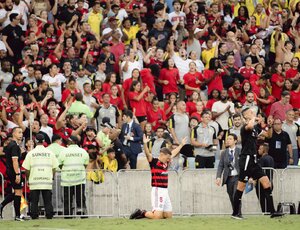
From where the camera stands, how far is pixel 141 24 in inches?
1465

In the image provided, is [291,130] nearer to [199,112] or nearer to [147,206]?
[199,112]

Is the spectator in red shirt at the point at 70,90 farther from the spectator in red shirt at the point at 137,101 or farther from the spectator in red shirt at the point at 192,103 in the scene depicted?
the spectator in red shirt at the point at 192,103

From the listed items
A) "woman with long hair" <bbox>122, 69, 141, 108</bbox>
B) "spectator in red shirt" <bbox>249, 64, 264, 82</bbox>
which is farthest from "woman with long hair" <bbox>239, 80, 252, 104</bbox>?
"woman with long hair" <bbox>122, 69, 141, 108</bbox>

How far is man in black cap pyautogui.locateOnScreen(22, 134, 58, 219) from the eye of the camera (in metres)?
27.2

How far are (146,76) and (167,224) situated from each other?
998 cm

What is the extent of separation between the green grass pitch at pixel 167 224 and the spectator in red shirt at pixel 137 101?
667 centimetres

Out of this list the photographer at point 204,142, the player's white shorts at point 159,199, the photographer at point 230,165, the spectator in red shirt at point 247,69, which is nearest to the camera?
the player's white shorts at point 159,199

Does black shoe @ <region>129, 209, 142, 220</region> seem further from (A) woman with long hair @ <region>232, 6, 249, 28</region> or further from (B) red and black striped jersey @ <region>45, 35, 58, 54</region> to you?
(A) woman with long hair @ <region>232, 6, 249, 28</region>

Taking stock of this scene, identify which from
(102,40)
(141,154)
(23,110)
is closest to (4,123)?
(23,110)

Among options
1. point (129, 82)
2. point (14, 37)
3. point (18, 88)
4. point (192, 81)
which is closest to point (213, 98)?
point (192, 81)

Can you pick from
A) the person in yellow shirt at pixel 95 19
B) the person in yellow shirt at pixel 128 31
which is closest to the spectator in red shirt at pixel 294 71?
the person in yellow shirt at pixel 128 31

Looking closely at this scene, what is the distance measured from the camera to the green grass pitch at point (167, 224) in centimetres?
2438

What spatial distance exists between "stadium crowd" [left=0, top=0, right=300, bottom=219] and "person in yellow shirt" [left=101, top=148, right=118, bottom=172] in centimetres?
2

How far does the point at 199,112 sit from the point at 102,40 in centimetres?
477
